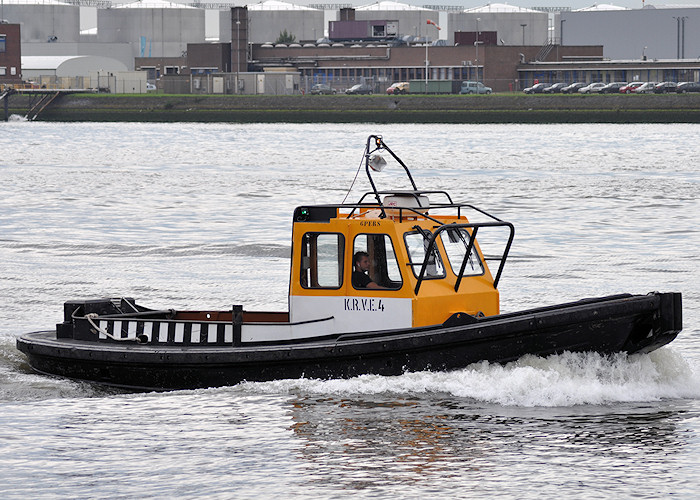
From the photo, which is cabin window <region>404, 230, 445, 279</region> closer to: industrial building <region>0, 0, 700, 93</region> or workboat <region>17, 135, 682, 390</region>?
workboat <region>17, 135, 682, 390</region>

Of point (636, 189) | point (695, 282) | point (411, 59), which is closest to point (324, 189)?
point (636, 189)

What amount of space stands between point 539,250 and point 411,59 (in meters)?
94.0

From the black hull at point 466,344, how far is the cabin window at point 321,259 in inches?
28.3

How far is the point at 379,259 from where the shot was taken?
Answer: 1282 cm

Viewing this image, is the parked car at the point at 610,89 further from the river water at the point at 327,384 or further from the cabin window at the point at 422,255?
the cabin window at the point at 422,255

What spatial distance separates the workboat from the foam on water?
11 centimetres

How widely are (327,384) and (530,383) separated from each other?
2068 millimetres

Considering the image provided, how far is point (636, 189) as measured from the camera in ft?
138

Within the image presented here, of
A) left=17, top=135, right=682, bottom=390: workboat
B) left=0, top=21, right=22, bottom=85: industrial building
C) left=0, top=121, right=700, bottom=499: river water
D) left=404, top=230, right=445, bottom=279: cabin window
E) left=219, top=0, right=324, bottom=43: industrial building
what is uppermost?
left=219, top=0, right=324, bottom=43: industrial building

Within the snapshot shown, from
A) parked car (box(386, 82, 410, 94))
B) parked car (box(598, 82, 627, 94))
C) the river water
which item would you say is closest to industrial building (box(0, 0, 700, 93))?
parked car (box(386, 82, 410, 94))

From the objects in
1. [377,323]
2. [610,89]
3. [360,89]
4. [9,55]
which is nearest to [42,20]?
[9,55]

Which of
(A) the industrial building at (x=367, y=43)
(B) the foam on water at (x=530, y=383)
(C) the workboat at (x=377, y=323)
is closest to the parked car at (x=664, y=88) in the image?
(A) the industrial building at (x=367, y=43)

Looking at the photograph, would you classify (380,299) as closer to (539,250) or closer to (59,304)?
(59,304)

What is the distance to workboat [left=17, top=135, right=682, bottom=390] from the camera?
40.3 ft
